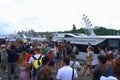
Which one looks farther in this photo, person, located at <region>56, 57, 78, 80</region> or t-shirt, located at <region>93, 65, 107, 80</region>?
person, located at <region>56, 57, 78, 80</region>

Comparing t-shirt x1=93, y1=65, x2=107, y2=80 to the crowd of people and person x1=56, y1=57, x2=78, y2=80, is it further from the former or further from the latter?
person x1=56, y1=57, x2=78, y2=80

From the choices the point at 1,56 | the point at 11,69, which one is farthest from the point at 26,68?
the point at 1,56

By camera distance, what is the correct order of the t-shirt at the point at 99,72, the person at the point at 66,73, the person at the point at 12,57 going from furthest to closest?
the person at the point at 12,57
the person at the point at 66,73
the t-shirt at the point at 99,72

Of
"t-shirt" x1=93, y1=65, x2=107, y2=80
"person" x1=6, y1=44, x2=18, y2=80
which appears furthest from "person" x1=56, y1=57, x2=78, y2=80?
"person" x1=6, y1=44, x2=18, y2=80

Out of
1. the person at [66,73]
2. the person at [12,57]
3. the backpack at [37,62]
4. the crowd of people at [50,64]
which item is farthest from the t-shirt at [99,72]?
the person at [12,57]

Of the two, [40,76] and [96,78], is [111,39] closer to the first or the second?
[96,78]

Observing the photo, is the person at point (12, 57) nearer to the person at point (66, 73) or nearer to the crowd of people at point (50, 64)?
the crowd of people at point (50, 64)

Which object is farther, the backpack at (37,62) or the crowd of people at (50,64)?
the backpack at (37,62)

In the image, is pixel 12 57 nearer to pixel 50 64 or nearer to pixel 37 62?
pixel 50 64

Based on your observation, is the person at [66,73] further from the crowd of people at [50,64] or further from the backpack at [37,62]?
the backpack at [37,62]

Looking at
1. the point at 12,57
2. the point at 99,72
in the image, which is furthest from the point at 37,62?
the point at 12,57

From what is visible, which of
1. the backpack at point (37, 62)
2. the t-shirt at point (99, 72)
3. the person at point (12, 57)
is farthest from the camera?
the person at point (12, 57)

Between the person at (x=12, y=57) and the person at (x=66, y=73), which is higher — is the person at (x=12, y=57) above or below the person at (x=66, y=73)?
below

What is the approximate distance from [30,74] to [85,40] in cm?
1629
